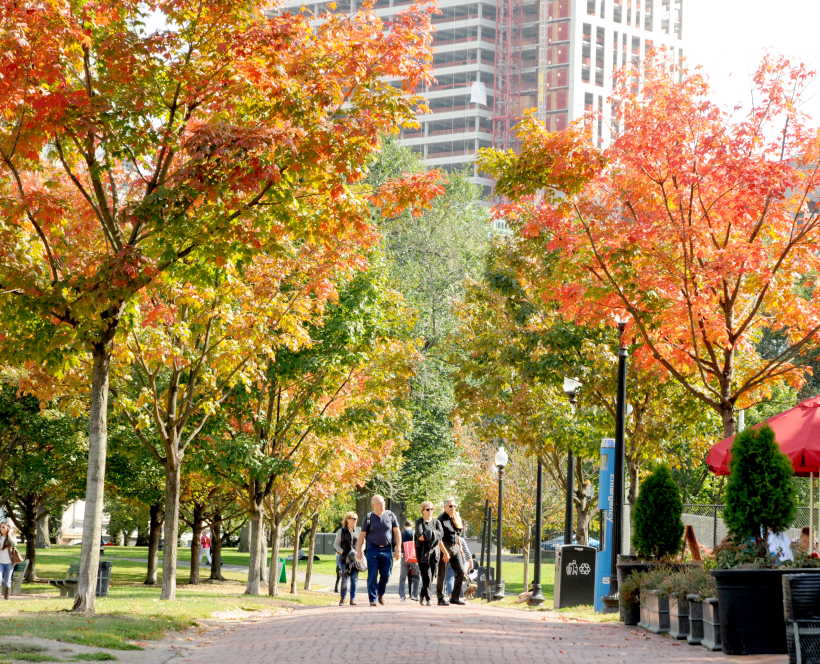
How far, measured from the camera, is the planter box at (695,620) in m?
10.2

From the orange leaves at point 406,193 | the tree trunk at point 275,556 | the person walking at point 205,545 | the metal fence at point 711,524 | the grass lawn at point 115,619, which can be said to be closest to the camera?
the grass lawn at point 115,619

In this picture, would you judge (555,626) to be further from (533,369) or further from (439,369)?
(439,369)

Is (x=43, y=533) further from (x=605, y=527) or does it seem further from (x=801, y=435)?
(x=801, y=435)

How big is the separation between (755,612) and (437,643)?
322cm

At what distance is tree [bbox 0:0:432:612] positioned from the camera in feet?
36.8

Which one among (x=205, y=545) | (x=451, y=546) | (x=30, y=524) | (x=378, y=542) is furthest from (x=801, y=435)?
(x=205, y=545)

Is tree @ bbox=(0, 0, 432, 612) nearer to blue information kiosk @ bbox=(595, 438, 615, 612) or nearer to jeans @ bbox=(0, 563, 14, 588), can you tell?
blue information kiosk @ bbox=(595, 438, 615, 612)

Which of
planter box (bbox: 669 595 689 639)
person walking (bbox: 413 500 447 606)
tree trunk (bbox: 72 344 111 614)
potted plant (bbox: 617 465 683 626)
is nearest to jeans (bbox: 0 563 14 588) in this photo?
tree trunk (bbox: 72 344 111 614)

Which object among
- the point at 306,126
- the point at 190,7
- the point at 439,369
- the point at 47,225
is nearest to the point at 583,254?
the point at 306,126

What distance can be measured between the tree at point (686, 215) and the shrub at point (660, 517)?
1.48m

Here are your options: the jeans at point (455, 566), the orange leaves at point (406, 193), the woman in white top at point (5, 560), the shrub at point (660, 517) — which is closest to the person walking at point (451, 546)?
the jeans at point (455, 566)

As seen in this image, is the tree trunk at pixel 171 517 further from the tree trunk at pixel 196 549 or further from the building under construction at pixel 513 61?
the building under construction at pixel 513 61

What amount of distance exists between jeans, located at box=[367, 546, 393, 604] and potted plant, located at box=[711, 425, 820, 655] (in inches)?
253

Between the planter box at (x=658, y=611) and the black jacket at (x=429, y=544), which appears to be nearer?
the planter box at (x=658, y=611)
